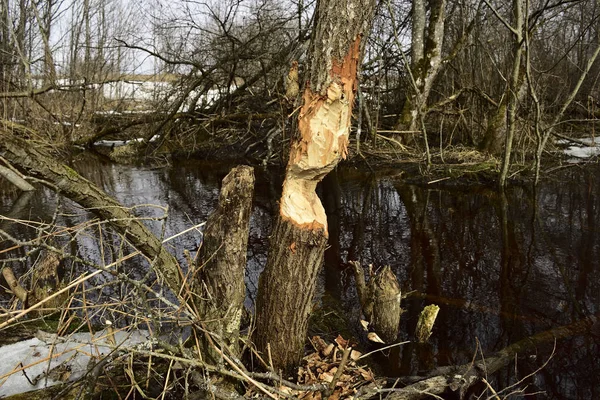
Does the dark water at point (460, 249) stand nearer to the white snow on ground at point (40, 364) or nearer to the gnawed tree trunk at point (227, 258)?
the gnawed tree trunk at point (227, 258)

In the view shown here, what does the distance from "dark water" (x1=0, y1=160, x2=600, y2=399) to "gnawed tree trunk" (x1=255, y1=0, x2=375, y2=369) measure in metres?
0.67

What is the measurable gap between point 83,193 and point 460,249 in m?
3.91

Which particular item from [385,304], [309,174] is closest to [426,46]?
[385,304]

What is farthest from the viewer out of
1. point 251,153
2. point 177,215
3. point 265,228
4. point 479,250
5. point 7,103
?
point 251,153

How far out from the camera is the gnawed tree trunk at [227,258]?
95.1 inches

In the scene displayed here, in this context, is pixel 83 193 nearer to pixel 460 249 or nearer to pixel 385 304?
pixel 385 304

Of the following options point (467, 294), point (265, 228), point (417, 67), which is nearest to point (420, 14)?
point (417, 67)

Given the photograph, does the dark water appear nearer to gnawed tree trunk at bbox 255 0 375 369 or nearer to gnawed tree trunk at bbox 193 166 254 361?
gnawed tree trunk at bbox 193 166 254 361

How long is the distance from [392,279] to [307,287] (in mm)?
905

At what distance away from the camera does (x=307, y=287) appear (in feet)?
8.30

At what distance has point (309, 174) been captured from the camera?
8.23 feet

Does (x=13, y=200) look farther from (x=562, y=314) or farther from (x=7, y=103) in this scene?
(x=562, y=314)

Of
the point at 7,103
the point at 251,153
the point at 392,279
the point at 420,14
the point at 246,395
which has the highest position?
the point at 420,14

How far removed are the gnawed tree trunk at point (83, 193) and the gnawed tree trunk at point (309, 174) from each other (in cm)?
57
